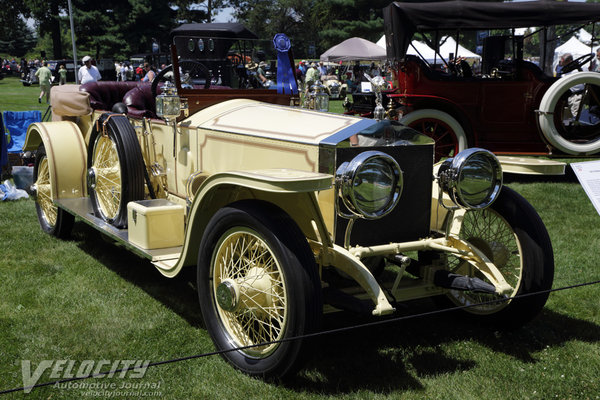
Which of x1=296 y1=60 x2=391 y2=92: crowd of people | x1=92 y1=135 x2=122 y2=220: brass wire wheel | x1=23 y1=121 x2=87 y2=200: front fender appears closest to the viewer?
x1=92 y1=135 x2=122 y2=220: brass wire wheel

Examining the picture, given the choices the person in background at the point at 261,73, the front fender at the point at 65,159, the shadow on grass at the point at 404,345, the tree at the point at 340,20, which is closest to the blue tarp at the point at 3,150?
the front fender at the point at 65,159

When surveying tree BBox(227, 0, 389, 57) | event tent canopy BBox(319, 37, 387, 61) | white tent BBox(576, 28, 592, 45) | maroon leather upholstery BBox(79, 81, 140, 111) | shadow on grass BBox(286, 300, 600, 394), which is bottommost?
shadow on grass BBox(286, 300, 600, 394)

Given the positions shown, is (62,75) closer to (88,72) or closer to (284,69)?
Answer: (88,72)

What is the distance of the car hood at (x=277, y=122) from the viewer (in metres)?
3.13

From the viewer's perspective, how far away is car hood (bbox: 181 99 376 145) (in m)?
3.13

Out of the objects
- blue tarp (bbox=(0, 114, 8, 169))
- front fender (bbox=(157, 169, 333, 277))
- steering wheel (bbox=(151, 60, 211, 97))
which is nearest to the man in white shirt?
blue tarp (bbox=(0, 114, 8, 169))

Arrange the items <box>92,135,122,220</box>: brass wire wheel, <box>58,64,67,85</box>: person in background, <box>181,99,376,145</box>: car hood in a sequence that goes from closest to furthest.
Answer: <box>181,99,376,145</box>: car hood < <box>92,135,122,220</box>: brass wire wheel < <box>58,64,67,85</box>: person in background

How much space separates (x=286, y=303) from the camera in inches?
104

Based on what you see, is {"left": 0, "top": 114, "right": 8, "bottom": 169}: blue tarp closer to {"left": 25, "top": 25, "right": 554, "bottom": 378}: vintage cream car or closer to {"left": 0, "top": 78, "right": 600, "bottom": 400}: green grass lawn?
{"left": 0, "top": 78, "right": 600, "bottom": 400}: green grass lawn

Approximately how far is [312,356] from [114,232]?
79.9 inches

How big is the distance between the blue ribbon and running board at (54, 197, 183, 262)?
1.63 metres

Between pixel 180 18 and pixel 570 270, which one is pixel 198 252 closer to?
pixel 570 270

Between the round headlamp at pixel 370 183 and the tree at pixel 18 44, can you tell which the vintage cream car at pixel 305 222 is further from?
the tree at pixel 18 44

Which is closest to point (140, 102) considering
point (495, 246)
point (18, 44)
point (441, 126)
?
point (495, 246)
